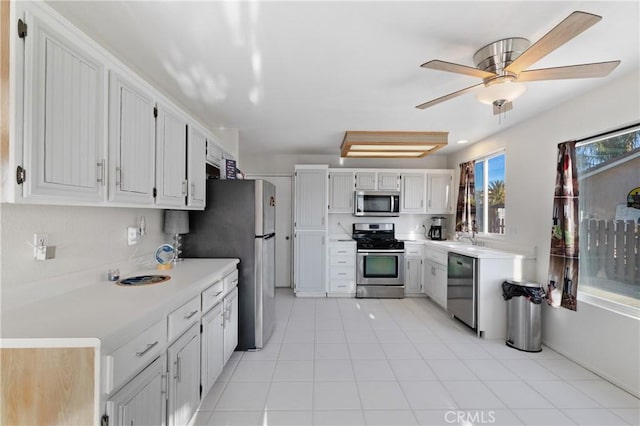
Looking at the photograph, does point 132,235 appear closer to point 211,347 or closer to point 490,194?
point 211,347

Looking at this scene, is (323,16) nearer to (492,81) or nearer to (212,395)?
(492,81)

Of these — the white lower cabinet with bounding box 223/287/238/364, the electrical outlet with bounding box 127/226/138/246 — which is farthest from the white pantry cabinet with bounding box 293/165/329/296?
the electrical outlet with bounding box 127/226/138/246

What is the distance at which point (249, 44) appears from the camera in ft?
6.01

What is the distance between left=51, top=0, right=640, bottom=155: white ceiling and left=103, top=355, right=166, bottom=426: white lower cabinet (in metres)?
1.82

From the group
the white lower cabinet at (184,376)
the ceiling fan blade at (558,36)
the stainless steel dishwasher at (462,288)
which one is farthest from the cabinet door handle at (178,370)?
the stainless steel dishwasher at (462,288)

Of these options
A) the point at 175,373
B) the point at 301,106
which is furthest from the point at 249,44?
the point at 175,373

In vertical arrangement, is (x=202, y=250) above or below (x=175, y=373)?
above

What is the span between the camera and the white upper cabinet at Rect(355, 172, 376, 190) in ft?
Answer: 16.4

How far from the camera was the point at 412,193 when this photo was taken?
506 cm

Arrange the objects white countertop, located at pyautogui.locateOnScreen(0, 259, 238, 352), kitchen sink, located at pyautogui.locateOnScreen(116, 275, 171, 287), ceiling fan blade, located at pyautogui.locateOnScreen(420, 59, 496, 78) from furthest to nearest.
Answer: kitchen sink, located at pyautogui.locateOnScreen(116, 275, 171, 287), ceiling fan blade, located at pyautogui.locateOnScreen(420, 59, 496, 78), white countertop, located at pyautogui.locateOnScreen(0, 259, 238, 352)

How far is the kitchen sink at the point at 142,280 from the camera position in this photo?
70.9 inches

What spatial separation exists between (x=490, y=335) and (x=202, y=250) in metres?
3.22

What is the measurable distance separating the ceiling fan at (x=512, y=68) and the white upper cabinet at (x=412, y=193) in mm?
2971

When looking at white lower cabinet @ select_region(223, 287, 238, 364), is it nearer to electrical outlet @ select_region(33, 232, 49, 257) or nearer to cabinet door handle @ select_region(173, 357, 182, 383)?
cabinet door handle @ select_region(173, 357, 182, 383)
